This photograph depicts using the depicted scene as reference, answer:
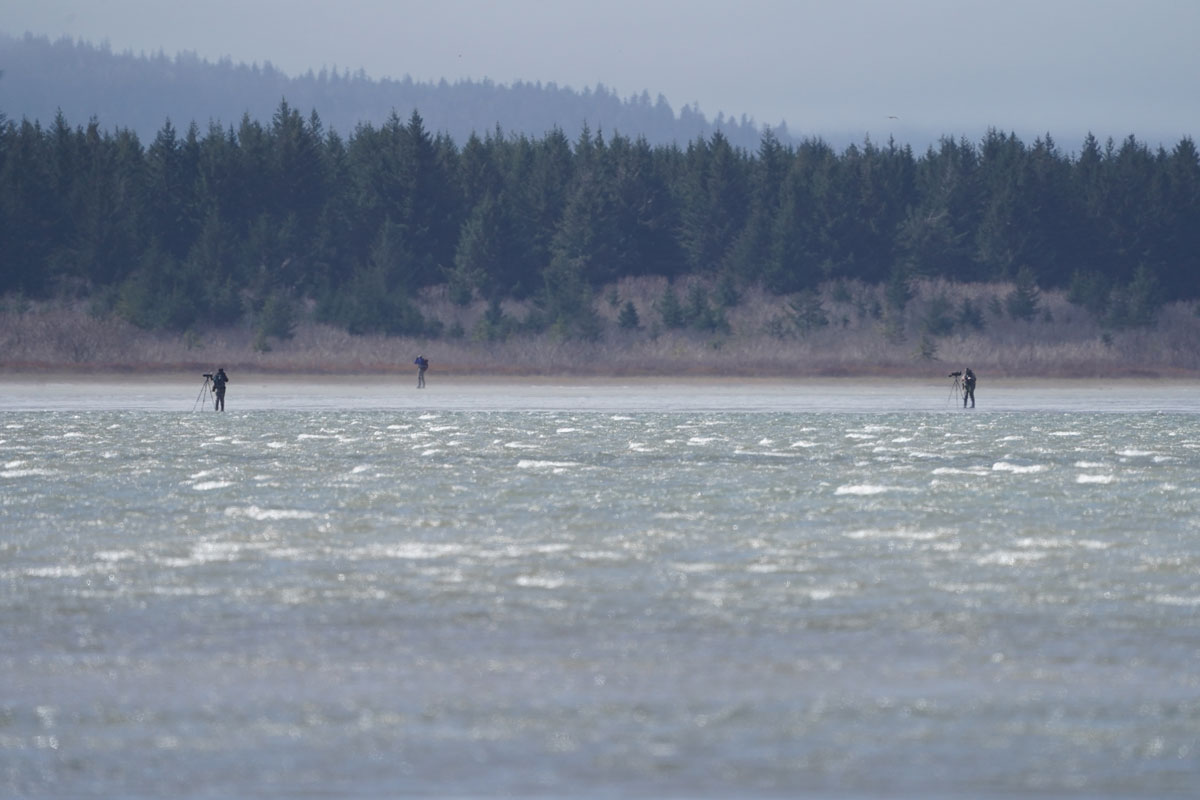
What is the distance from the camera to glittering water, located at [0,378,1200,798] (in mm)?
8180

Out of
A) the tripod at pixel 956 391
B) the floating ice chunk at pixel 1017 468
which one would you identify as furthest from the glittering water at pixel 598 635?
the tripod at pixel 956 391

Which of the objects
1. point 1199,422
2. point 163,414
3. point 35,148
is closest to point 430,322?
point 35,148

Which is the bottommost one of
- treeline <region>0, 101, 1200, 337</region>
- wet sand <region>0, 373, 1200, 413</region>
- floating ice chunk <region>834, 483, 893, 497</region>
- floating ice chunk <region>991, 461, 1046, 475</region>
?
floating ice chunk <region>834, 483, 893, 497</region>

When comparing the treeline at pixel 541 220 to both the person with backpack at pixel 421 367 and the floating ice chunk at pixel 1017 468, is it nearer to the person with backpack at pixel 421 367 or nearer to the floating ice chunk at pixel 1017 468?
the person with backpack at pixel 421 367

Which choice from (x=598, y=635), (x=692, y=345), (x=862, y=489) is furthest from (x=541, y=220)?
(x=598, y=635)

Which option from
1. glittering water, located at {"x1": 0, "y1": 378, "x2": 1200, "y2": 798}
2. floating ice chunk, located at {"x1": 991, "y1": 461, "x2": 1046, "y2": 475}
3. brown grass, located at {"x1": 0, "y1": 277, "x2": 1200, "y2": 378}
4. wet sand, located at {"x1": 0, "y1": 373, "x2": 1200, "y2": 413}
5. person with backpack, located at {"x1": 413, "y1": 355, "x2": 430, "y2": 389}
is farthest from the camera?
brown grass, located at {"x1": 0, "y1": 277, "x2": 1200, "y2": 378}

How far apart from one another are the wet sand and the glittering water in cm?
2322

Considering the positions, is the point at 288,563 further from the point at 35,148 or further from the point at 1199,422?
the point at 35,148

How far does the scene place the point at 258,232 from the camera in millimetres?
89938

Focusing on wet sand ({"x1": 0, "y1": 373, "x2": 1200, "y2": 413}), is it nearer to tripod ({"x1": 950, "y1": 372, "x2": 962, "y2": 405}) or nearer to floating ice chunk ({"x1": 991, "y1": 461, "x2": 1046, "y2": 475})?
tripod ({"x1": 950, "y1": 372, "x2": 962, "y2": 405})

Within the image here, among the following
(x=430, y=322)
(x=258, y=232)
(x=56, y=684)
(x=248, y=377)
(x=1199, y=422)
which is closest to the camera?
(x=56, y=684)

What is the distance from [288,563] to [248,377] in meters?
54.2

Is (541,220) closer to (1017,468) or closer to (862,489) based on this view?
(1017,468)

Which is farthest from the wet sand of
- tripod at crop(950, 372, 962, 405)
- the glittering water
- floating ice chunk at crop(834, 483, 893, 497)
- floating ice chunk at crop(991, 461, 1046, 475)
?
the glittering water
